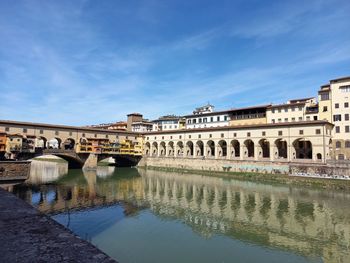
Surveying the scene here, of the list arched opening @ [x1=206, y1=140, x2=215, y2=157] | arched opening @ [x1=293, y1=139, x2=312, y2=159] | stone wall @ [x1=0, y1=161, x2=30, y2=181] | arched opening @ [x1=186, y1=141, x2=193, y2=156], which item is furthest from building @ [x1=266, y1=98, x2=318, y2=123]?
stone wall @ [x1=0, y1=161, x2=30, y2=181]

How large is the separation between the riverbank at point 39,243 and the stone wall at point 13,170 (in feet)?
57.5

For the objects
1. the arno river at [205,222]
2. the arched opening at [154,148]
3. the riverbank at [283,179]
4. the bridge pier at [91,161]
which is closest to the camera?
the arno river at [205,222]

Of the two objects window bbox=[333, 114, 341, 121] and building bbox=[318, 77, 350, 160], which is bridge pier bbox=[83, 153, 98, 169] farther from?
window bbox=[333, 114, 341, 121]

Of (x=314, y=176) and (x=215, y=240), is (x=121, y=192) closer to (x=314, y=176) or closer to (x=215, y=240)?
(x=215, y=240)

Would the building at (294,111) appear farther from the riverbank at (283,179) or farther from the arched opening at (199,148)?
the riverbank at (283,179)

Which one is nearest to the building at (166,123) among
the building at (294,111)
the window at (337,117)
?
the building at (294,111)

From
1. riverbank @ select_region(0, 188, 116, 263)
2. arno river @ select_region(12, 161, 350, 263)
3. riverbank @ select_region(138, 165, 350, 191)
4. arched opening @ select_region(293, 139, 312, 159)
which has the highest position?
arched opening @ select_region(293, 139, 312, 159)

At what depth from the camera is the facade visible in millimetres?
40844

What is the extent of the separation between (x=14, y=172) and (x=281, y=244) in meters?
22.7

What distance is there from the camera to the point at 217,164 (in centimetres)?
5109

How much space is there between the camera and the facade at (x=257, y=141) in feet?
134

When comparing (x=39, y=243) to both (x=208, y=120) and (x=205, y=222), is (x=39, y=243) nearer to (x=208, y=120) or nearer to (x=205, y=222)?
(x=205, y=222)

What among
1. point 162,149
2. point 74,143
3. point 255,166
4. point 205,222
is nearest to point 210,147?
point 255,166

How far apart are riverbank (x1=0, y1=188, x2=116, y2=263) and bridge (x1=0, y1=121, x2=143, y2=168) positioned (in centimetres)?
3845
